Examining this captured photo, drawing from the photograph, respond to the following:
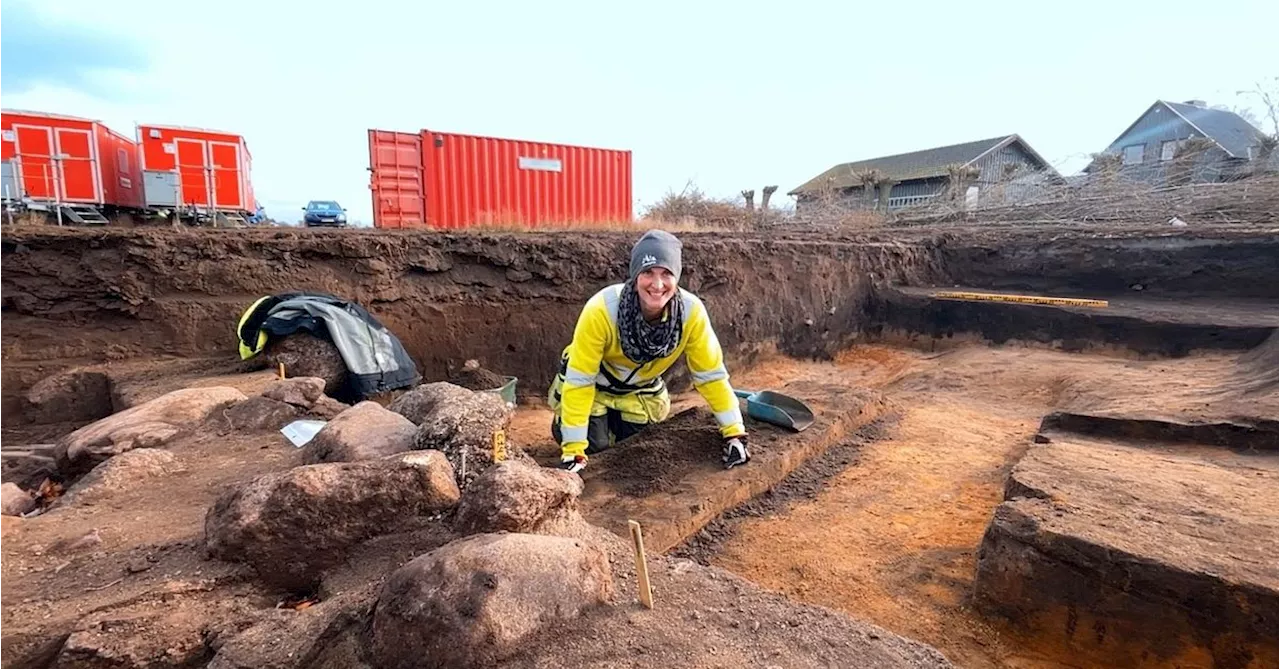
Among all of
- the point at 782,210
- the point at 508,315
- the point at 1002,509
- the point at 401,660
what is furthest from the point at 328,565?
the point at 782,210

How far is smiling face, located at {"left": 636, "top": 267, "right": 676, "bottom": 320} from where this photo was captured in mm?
3193

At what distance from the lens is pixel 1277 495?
2840 mm

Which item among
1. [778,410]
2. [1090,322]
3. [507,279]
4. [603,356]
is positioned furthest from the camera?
[1090,322]

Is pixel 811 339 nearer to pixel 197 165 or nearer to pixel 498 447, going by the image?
pixel 498 447

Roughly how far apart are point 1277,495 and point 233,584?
13.7 ft

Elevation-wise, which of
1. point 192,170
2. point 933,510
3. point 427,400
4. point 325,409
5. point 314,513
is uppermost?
point 192,170

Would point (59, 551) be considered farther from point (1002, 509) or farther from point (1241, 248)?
point (1241, 248)

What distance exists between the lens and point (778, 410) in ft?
13.5

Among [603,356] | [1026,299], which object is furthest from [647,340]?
[1026,299]

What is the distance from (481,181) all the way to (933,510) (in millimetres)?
10215

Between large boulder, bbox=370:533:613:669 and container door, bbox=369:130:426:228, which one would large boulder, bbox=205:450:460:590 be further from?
container door, bbox=369:130:426:228

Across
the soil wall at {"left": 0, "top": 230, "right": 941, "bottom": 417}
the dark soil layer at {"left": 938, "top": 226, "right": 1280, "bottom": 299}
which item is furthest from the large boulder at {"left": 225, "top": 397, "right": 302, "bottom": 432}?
the dark soil layer at {"left": 938, "top": 226, "right": 1280, "bottom": 299}

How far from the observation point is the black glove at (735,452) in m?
3.51

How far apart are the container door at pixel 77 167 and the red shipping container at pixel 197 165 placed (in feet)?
2.86
